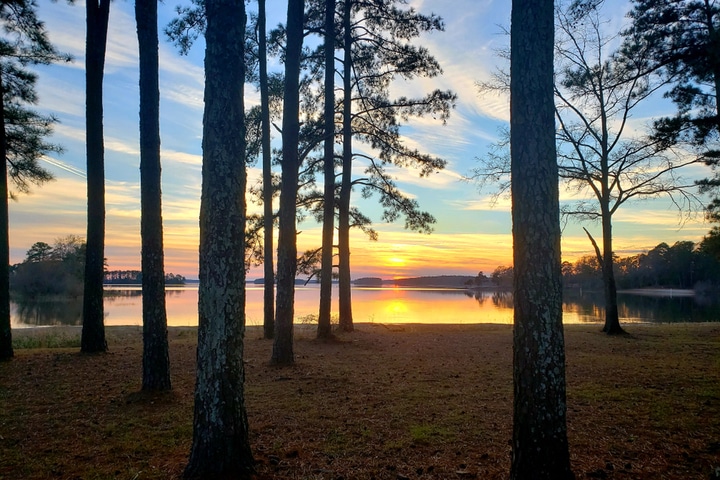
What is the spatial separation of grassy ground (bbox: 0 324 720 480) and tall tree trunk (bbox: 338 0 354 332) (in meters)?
4.64

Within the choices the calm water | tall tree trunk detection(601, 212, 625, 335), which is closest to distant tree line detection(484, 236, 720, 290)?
the calm water

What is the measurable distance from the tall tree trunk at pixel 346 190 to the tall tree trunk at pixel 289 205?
434 centimetres

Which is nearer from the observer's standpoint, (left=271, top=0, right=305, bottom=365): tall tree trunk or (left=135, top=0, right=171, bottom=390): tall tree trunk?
(left=135, top=0, right=171, bottom=390): tall tree trunk

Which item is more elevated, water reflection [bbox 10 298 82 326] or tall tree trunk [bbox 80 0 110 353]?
tall tree trunk [bbox 80 0 110 353]

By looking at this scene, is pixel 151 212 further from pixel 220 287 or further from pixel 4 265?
pixel 4 265

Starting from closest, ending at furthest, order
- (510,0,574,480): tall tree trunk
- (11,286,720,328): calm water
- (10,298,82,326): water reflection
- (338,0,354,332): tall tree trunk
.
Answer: (510,0,574,480): tall tree trunk, (338,0,354,332): tall tree trunk, (10,298,82,326): water reflection, (11,286,720,328): calm water

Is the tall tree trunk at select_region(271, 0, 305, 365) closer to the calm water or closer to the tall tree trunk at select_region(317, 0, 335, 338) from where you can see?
the tall tree trunk at select_region(317, 0, 335, 338)

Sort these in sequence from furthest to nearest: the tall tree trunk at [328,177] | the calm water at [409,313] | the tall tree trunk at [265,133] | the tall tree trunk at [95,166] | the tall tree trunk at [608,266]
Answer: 1. the calm water at [409,313]
2. the tall tree trunk at [608,266]
3. the tall tree trunk at [265,133]
4. the tall tree trunk at [328,177]
5. the tall tree trunk at [95,166]

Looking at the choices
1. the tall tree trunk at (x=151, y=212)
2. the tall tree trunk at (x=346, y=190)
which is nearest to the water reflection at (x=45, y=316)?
the tall tree trunk at (x=346, y=190)

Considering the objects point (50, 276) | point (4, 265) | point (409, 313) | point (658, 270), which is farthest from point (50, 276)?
point (658, 270)

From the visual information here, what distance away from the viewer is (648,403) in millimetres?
5035

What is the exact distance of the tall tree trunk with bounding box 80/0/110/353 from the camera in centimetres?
859

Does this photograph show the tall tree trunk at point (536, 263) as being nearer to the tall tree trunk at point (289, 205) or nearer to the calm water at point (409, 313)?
the tall tree trunk at point (289, 205)

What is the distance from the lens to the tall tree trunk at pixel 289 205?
782 cm
